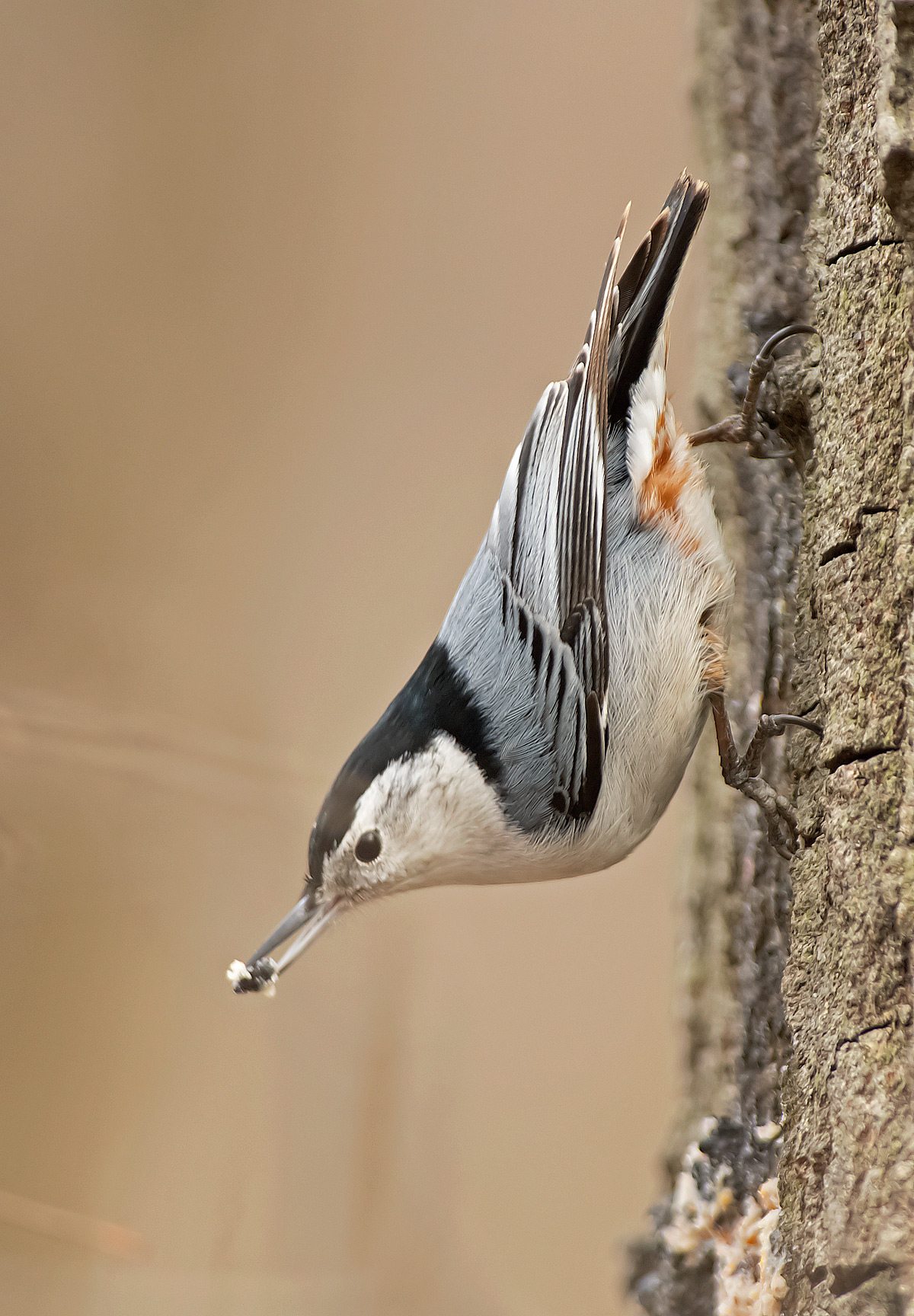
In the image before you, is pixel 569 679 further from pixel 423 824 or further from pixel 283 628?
pixel 283 628

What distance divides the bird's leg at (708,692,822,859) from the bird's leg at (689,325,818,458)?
39 cm

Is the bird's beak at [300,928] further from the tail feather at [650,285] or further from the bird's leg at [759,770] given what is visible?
the tail feather at [650,285]

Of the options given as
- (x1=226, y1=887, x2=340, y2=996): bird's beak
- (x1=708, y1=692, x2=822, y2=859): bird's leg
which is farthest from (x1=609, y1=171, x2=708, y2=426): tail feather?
(x1=226, y1=887, x2=340, y2=996): bird's beak

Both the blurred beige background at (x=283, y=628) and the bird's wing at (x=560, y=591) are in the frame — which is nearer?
the bird's wing at (x=560, y=591)

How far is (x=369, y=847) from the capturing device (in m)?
1.59

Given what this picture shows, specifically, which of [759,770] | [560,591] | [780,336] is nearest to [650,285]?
[780,336]

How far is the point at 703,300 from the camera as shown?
1.93 metres

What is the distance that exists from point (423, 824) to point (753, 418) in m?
0.79

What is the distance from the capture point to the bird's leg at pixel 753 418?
1.57m

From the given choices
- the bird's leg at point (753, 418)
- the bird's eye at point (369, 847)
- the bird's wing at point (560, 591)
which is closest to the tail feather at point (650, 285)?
the bird's wing at point (560, 591)

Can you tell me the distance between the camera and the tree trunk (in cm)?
98

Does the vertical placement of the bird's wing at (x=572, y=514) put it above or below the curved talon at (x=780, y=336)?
below

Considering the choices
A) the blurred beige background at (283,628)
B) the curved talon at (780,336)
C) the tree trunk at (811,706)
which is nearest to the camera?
the tree trunk at (811,706)

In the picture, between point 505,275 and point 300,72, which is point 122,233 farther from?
point 505,275
